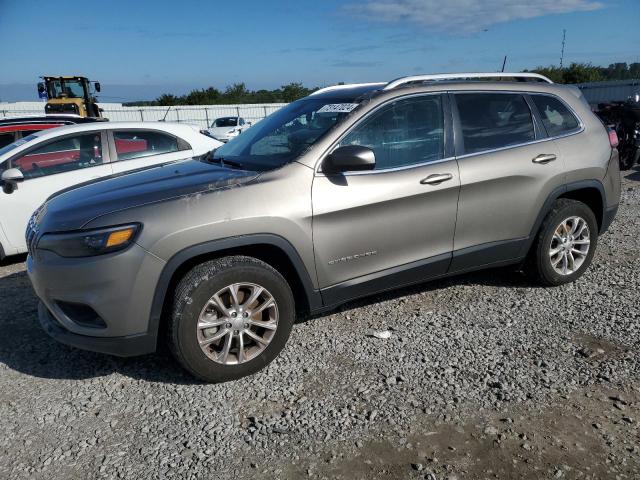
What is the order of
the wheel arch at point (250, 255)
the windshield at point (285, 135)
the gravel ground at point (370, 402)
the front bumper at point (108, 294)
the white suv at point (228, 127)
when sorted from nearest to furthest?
1. the gravel ground at point (370, 402)
2. the front bumper at point (108, 294)
3. the wheel arch at point (250, 255)
4. the windshield at point (285, 135)
5. the white suv at point (228, 127)

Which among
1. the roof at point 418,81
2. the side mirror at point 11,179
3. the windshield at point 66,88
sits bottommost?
the side mirror at point 11,179

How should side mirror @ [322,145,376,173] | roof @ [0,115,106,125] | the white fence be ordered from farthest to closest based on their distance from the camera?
1. the white fence
2. roof @ [0,115,106,125]
3. side mirror @ [322,145,376,173]

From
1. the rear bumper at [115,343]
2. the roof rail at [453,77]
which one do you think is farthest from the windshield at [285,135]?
the rear bumper at [115,343]

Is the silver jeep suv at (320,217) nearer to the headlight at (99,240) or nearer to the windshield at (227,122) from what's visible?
the headlight at (99,240)

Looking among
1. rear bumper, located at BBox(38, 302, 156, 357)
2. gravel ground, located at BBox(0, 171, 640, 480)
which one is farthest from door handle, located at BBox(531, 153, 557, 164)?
rear bumper, located at BBox(38, 302, 156, 357)

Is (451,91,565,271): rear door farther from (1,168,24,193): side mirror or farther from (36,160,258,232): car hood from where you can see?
(1,168,24,193): side mirror

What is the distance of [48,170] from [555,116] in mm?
A: 5409

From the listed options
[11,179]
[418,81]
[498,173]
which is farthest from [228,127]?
[498,173]

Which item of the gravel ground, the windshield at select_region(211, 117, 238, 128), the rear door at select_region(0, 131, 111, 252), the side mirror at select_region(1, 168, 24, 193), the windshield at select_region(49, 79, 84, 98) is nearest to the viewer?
the gravel ground

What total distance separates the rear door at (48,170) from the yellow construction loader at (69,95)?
1703 centimetres

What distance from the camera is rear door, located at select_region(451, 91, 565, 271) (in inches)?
160

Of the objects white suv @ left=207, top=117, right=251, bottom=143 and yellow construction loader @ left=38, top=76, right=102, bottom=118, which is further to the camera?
white suv @ left=207, top=117, right=251, bottom=143

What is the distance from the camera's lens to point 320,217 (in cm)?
346

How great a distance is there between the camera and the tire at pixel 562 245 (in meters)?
4.54
